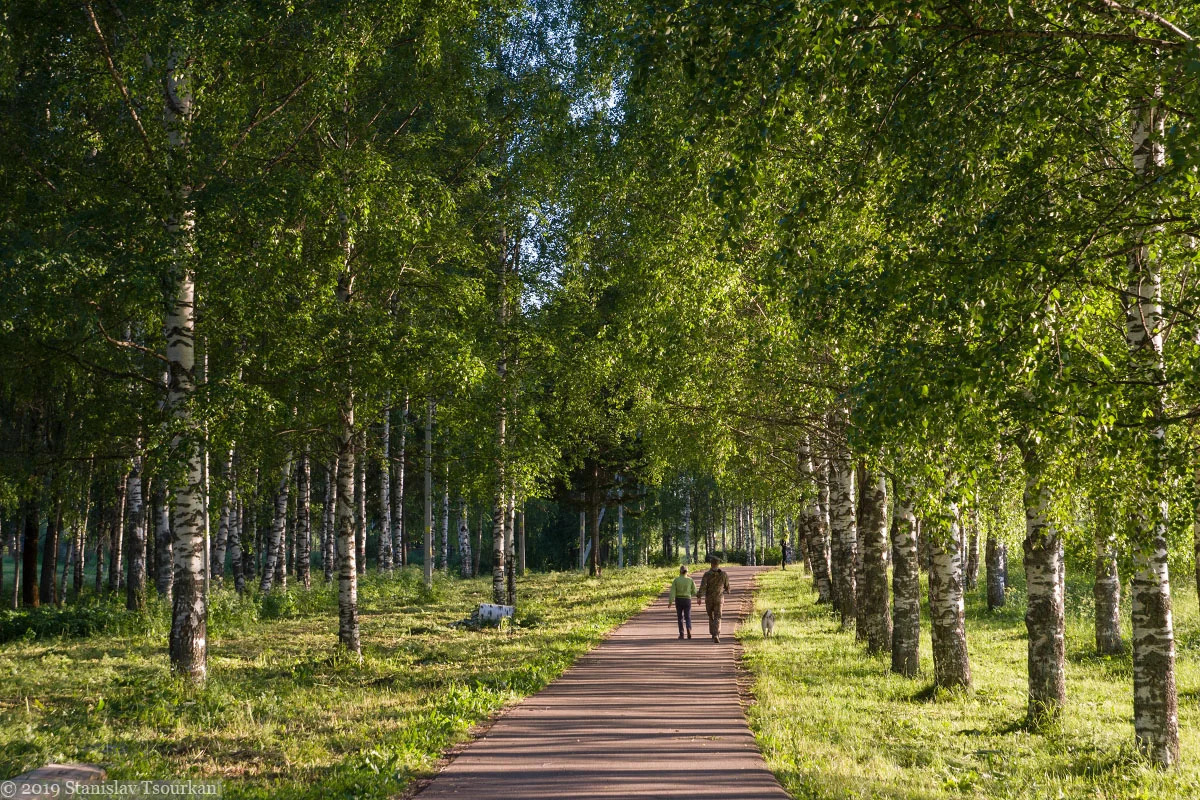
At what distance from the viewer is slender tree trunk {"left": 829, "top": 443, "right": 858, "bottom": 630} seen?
19062mm

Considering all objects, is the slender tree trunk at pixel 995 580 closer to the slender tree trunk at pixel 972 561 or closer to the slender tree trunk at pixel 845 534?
the slender tree trunk at pixel 972 561

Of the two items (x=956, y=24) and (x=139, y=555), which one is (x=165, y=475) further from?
(x=139, y=555)

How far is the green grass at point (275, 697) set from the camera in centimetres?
847

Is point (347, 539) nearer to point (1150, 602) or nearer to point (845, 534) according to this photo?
point (845, 534)

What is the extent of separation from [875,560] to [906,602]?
60.6 inches

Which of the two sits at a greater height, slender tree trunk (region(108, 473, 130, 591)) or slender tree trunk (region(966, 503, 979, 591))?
slender tree trunk (region(108, 473, 130, 591))

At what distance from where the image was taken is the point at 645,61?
274 inches

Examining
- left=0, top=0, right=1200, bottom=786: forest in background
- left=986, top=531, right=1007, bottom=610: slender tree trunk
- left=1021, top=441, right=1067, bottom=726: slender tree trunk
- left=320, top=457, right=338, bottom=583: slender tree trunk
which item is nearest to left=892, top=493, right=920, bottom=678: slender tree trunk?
left=0, top=0, right=1200, bottom=786: forest in background

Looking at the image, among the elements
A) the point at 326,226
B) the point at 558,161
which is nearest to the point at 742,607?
the point at 558,161

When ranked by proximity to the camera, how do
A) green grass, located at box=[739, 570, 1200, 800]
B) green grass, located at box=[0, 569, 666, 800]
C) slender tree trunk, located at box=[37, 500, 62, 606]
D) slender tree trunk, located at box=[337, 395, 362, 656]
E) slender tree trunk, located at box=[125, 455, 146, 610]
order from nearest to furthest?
green grass, located at box=[739, 570, 1200, 800]
green grass, located at box=[0, 569, 666, 800]
slender tree trunk, located at box=[337, 395, 362, 656]
slender tree trunk, located at box=[125, 455, 146, 610]
slender tree trunk, located at box=[37, 500, 62, 606]

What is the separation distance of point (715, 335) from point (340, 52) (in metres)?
9.03

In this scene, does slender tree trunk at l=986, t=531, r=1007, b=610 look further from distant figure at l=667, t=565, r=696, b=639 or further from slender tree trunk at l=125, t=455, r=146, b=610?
slender tree trunk at l=125, t=455, r=146, b=610

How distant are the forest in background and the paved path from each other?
317 centimetres
